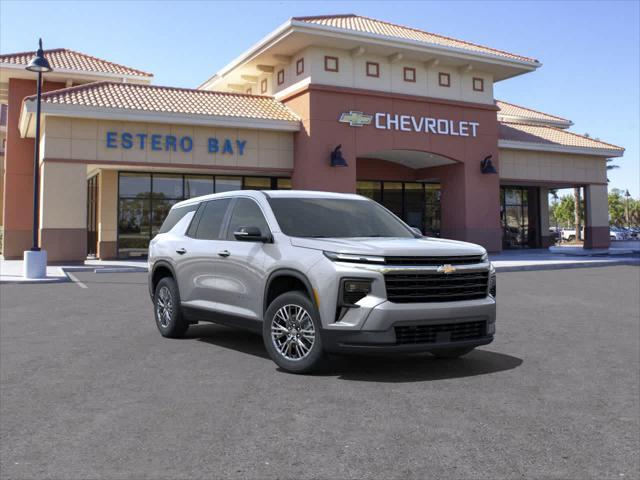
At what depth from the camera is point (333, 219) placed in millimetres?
7117

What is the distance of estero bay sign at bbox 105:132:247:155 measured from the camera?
23.8 meters

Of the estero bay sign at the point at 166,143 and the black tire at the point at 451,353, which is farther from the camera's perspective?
the estero bay sign at the point at 166,143

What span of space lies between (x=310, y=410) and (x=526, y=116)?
127 feet

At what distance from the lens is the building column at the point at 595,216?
115 ft

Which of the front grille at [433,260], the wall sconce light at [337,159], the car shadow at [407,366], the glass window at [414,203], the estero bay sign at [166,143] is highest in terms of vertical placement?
the estero bay sign at [166,143]

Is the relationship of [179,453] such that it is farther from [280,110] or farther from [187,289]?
[280,110]

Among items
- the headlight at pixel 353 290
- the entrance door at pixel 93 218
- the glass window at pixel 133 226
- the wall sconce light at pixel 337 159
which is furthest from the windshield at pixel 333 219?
the entrance door at pixel 93 218

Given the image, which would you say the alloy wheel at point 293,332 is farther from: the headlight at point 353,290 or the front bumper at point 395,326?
the headlight at point 353,290

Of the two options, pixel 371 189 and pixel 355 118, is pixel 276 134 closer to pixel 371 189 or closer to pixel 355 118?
pixel 355 118

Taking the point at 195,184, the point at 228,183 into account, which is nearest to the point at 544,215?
the point at 228,183

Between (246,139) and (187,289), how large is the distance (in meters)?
18.5

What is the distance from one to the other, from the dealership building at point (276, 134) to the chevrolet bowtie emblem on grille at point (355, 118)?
5 cm

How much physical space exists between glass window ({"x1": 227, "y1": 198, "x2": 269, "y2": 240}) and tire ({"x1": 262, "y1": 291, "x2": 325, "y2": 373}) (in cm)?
111

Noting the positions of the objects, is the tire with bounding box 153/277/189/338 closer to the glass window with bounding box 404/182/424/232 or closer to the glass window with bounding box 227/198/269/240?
the glass window with bounding box 227/198/269/240
